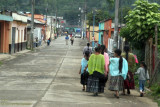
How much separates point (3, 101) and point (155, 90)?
18.9ft

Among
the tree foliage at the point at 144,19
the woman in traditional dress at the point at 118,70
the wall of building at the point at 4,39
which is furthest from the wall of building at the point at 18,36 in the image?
the woman in traditional dress at the point at 118,70

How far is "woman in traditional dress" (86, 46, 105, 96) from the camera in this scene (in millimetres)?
11719

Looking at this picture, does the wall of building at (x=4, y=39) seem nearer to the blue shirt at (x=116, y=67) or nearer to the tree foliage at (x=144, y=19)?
the tree foliage at (x=144, y=19)

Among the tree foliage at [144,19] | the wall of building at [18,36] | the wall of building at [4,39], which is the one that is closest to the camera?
the tree foliage at [144,19]

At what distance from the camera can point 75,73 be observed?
64.7 ft

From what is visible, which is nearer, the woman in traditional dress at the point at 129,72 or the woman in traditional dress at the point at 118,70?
the woman in traditional dress at the point at 118,70

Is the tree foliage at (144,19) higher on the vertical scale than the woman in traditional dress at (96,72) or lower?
higher

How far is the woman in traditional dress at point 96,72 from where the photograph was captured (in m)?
11.7

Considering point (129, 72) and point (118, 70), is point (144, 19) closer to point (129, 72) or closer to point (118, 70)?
point (129, 72)

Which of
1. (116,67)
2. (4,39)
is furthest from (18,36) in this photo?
(116,67)

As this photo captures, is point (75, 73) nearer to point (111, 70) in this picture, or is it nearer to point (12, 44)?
point (111, 70)

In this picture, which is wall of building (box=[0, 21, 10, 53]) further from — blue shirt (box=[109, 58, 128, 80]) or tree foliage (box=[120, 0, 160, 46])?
blue shirt (box=[109, 58, 128, 80])

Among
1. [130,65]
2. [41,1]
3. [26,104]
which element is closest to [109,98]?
[130,65]

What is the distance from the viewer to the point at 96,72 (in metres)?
11.7
